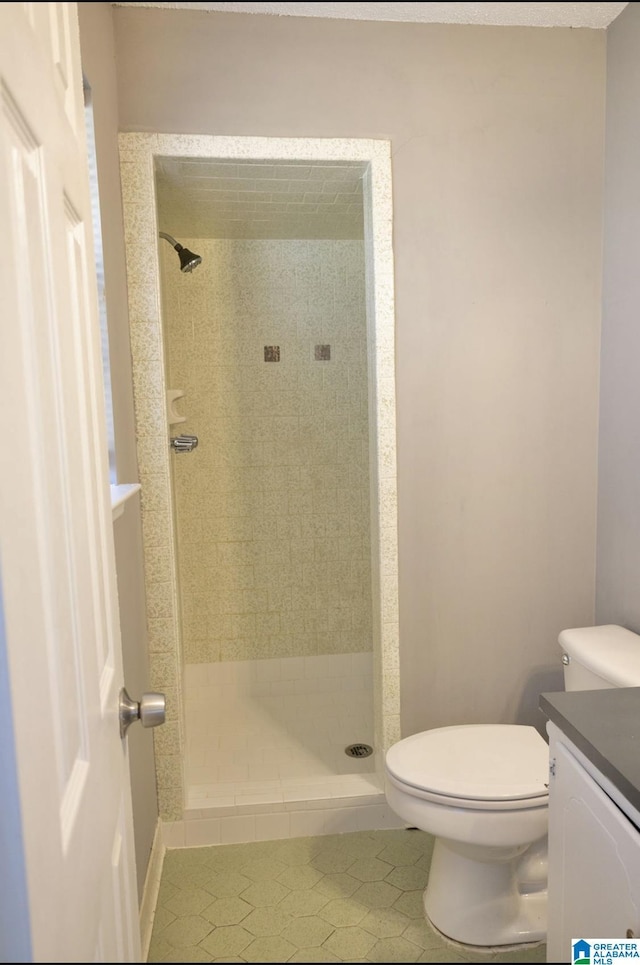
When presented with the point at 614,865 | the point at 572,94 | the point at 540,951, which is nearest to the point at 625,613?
the point at 614,865

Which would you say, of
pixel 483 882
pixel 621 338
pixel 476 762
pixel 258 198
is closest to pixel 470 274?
pixel 621 338

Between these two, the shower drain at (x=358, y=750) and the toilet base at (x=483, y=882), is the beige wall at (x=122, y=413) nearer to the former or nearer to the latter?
the toilet base at (x=483, y=882)

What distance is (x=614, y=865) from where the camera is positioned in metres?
0.89

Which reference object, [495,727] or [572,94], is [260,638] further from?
[572,94]

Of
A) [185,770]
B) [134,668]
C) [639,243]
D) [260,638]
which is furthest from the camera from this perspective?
[260,638]

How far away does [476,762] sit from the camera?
158cm

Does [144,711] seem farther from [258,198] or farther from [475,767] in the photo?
[258,198]

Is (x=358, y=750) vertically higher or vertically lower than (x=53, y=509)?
lower

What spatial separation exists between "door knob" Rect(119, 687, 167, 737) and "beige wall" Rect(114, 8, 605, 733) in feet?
4.39

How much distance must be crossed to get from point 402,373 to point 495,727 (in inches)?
37.8
